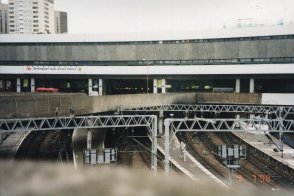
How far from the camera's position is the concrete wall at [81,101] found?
26.6m

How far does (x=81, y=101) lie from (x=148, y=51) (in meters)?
40.0

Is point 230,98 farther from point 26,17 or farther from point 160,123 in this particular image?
point 26,17

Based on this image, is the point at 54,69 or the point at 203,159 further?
the point at 54,69

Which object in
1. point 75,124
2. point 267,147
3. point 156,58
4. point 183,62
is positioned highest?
point 156,58

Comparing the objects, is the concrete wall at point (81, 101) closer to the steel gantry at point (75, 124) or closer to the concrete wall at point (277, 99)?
the steel gantry at point (75, 124)

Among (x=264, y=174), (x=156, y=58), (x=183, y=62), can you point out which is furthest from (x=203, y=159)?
(x=156, y=58)

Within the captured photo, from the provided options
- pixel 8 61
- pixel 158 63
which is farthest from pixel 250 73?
pixel 8 61

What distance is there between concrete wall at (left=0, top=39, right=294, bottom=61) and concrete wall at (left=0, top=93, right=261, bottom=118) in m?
11.4

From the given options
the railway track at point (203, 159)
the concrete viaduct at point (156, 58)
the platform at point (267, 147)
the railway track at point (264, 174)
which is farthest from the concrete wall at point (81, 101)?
the railway track at point (264, 174)

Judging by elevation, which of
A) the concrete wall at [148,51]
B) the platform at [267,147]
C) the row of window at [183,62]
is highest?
the concrete wall at [148,51]

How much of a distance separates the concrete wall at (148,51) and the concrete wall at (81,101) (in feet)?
37.4

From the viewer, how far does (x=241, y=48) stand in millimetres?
66938

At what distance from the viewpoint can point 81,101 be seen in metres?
34.3

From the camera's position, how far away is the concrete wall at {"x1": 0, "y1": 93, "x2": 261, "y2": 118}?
2657 centimetres
